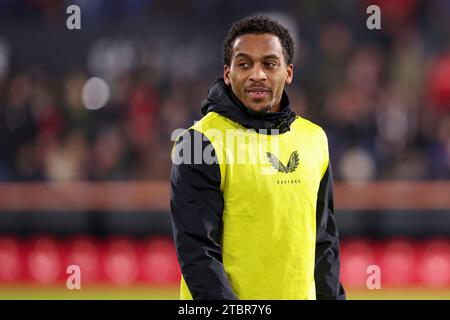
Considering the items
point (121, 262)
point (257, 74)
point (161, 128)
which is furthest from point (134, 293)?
point (257, 74)

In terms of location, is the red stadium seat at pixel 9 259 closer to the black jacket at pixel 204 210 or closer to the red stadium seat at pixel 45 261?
the red stadium seat at pixel 45 261

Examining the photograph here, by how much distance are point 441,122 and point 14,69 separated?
4.38 m

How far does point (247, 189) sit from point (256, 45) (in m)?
0.46

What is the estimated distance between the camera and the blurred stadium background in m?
8.84

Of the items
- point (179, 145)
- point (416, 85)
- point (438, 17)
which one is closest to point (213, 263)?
point (179, 145)

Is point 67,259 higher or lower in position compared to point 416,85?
lower

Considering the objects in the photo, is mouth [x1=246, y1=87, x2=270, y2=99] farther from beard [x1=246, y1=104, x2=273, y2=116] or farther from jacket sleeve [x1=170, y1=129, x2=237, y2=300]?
jacket sleeve [x1=170, y1=129, x2=237, y2=300]

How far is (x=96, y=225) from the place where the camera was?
8.84 m

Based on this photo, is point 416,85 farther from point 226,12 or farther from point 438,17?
point 226,12

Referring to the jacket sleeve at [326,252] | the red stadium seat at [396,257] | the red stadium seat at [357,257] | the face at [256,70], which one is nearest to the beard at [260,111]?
the face at [256,70]

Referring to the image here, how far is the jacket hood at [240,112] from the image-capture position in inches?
130

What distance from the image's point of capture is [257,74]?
3.24 metres

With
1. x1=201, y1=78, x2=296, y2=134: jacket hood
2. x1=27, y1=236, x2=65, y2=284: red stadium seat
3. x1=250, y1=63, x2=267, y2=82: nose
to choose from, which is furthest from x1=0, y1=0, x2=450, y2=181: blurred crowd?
x1=250, y1=63, x2=267, y2=82: nose

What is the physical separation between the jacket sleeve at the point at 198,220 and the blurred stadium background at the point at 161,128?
5105 mm
